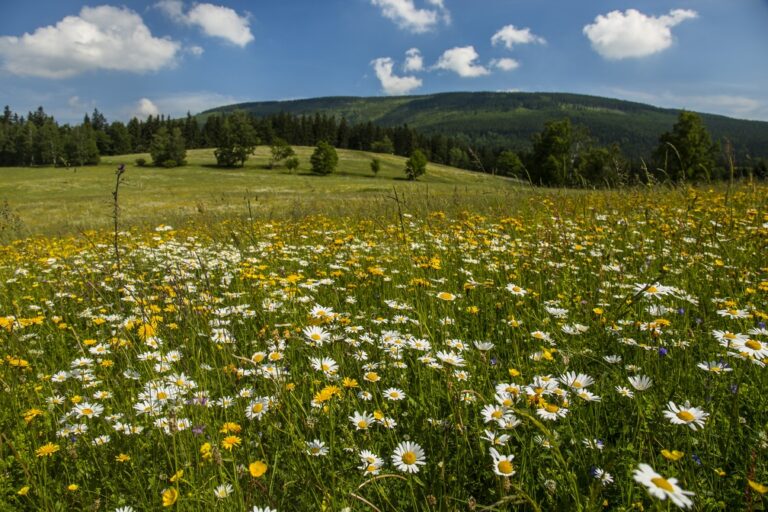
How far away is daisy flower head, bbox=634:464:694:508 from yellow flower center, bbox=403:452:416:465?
35.1 inches

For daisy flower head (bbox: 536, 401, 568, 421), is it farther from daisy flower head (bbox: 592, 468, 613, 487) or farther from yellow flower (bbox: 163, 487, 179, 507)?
yellow flower (bbox: 163, 487, 179, 507)

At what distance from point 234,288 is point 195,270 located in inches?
29.2

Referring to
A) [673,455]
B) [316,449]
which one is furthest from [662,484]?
[316,449]

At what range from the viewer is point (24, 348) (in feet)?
9.76

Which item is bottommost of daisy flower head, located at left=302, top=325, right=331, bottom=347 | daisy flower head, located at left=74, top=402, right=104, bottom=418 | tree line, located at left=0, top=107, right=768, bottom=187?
daisy flower head, located at left=74, top=402, right=104, bottom=418

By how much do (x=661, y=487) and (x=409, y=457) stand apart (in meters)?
0.93

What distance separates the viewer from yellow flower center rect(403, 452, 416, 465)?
171 cm

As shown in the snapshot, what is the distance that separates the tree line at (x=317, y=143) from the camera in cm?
3416

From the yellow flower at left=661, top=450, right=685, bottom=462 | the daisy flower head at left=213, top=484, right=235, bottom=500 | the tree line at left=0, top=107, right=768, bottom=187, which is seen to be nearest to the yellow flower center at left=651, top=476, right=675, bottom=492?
the yellow flower at left=661, top=450, right=685, bottom=462

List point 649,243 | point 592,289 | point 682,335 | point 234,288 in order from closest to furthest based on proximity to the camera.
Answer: point 682,335
point 592,289
point 234,288
point 649,243

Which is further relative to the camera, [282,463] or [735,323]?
[735,323]

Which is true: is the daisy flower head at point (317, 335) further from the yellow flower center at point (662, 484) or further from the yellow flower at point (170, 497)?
the yellow flower center at point (662, 484)

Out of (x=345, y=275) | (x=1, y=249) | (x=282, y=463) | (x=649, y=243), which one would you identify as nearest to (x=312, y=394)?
(x=282, y=463)

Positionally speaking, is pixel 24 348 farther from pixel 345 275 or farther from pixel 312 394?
pixel 345 275
